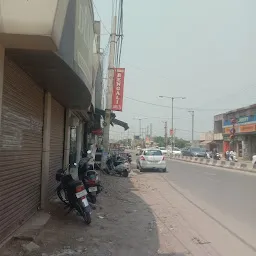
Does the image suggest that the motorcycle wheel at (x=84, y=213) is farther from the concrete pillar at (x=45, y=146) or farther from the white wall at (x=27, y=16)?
the white wall at (x=27, y=16)

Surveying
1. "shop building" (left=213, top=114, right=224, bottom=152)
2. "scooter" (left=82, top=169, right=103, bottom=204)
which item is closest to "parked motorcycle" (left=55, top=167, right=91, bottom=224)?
"scooter" (left=82, top=169, right=103, bottom=204)

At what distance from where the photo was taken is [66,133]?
43.0 feet

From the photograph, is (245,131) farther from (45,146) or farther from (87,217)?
(87,217)

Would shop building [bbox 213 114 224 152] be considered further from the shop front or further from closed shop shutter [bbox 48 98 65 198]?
closed shop shutter [bbox 48 98 65 198]

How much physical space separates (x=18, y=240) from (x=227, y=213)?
5.71 m

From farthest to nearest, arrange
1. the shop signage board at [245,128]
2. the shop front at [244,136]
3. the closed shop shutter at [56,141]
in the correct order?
the shop front at [244,136], the shop signage board at [245,128], the closed shop shutter at [56,141]

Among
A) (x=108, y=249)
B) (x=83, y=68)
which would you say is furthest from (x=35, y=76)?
(x=108, y=249)

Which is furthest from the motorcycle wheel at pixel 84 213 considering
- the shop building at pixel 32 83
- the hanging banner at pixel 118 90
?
the hanging banner at pixel 118 90

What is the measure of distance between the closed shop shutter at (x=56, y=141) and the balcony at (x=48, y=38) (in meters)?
2.66

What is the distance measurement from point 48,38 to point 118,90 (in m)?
17.8

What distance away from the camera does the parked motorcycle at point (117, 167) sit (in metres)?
20.3

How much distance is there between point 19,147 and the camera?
6797 mm

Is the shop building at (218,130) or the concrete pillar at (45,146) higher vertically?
the shop building at (218,130)

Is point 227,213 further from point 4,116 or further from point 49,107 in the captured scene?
point 4,116
